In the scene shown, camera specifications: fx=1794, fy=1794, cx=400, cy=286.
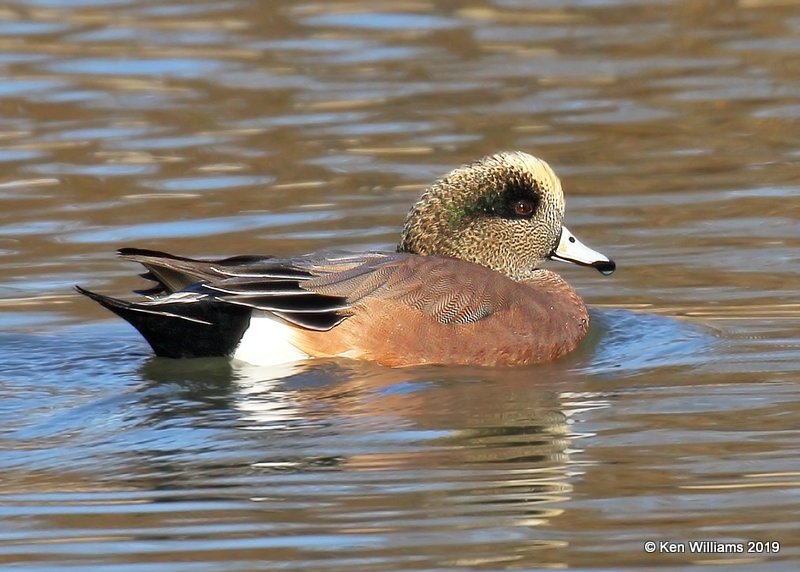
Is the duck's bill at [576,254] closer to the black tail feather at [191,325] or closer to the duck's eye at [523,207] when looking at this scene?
the duck's eye at [523,207]

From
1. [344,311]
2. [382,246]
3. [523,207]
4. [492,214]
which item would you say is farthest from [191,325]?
[382,246]

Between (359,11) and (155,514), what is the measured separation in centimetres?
830

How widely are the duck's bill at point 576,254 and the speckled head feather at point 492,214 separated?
0.04m

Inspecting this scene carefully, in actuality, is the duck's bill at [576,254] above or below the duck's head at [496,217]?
below

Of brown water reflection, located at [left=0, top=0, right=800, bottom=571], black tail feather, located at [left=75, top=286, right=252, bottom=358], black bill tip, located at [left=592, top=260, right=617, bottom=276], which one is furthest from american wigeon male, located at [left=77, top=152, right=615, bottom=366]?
black bill tip, located at [left=592, top=260, right=617, bottom=276]

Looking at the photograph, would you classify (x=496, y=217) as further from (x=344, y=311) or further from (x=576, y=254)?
(x=344, y=311)

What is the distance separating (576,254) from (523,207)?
296 millimetres

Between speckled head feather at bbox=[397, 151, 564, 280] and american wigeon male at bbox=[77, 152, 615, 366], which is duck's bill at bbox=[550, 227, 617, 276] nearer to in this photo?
speckled head feather at bbox=[397, 151, 564, 280]

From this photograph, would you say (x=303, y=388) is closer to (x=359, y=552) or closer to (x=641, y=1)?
(x=359, y=552)

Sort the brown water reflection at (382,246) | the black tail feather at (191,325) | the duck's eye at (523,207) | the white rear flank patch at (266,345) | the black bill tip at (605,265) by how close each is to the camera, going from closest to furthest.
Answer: the brown water reflection at (382,246) < the black tail feather at (191,325) < the white rear flank patch at (266,345) < the black bill tip at (605,265) < the duck's eye at (523,207)

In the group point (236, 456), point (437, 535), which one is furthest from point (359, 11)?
point (437, 535)

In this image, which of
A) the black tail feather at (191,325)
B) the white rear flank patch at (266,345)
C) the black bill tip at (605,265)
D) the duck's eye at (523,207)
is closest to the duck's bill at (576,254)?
the black bill tip at (605,265)

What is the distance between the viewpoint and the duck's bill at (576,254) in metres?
7.25

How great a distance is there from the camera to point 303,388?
6297 millimetres
